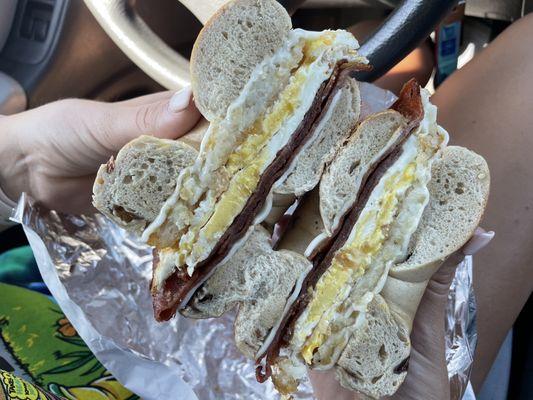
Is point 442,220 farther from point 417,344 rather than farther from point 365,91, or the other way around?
point 365,91

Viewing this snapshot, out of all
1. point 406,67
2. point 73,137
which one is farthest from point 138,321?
point 406,67

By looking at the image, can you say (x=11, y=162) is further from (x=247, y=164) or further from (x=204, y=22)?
(x=247, y=164)

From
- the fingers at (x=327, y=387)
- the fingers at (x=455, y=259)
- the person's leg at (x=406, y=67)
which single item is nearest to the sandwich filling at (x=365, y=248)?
the fingers at (x=455, y=259)

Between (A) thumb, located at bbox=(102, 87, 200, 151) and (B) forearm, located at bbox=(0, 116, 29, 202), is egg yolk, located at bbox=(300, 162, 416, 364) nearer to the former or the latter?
(A) thumb, located at bbox=(102, 87, 200, 151)

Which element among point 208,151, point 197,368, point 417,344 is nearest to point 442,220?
point 417,344

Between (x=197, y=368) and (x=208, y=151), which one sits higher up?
(x=208, y=151)

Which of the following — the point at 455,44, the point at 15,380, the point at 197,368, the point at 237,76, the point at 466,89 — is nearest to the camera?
the point at 237,76

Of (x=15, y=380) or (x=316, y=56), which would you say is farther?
(x=15, y=380)
